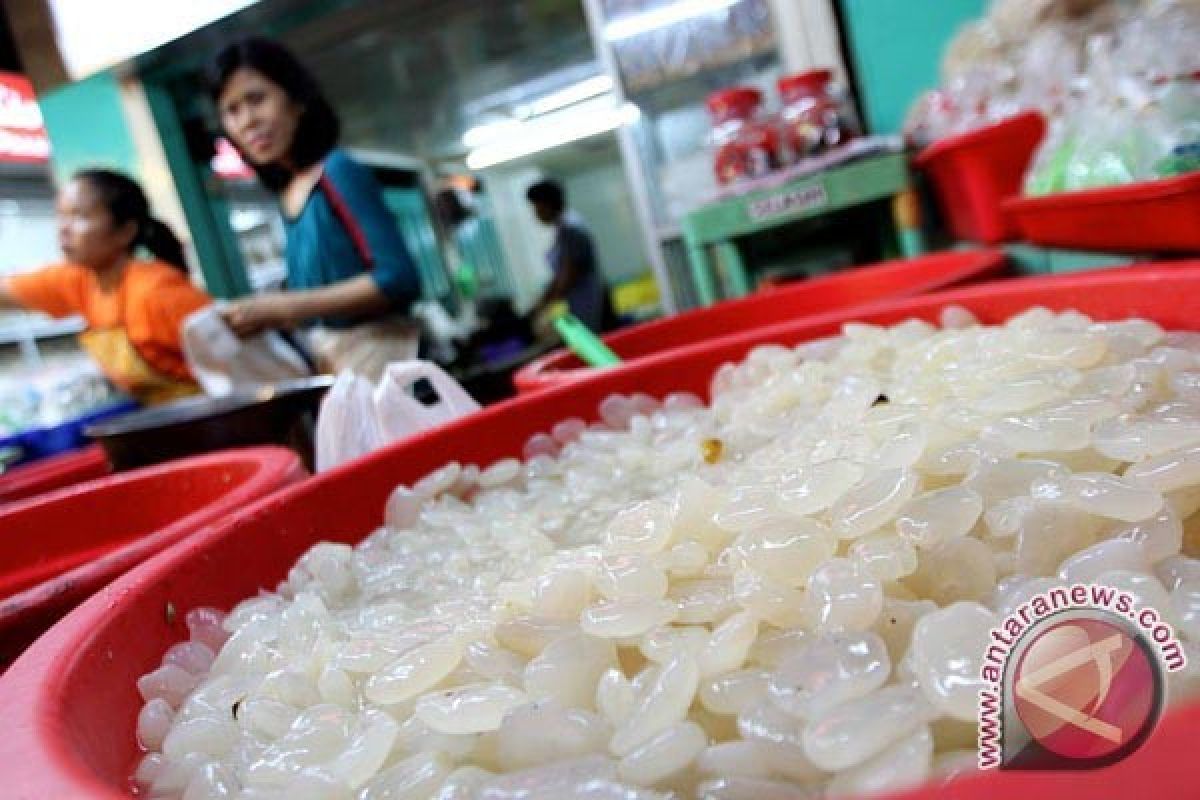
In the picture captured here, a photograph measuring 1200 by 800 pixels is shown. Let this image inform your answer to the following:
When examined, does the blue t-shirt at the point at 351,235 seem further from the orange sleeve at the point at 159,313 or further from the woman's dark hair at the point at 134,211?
the woman's dark hair at the point at 134,211

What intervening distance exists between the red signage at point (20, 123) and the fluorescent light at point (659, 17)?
8.88ft

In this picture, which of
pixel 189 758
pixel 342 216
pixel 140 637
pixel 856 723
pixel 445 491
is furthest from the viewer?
pixel 342 216

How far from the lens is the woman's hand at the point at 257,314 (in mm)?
1778

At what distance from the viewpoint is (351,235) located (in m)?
1.95

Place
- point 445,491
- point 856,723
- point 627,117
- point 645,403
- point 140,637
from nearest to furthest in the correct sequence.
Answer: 1. point 856,723
2. point 140,637
3. point 445,491
4. point 645,403
5. point 627,117

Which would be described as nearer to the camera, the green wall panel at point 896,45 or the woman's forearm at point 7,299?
the green wall panel at point 896,45

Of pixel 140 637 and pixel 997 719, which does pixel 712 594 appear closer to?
pixel 997 719

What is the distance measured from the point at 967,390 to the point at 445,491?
47 centimetres

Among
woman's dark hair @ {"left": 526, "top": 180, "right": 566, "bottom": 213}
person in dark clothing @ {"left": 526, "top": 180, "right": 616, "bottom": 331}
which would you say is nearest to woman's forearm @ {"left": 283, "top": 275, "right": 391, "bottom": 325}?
person in dark clothing @ {"left": 526, "top": 180, "right": 616, "bottom": 331}

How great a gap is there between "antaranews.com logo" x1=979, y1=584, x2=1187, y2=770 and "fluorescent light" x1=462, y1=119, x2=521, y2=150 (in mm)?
7262

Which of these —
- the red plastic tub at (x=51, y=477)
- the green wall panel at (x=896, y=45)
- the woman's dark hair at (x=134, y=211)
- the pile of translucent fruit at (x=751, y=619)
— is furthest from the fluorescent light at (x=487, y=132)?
the pile of translucent fruit at (x=751, y=619)

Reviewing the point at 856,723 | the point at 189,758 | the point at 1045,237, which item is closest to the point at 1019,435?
the point at 856,723

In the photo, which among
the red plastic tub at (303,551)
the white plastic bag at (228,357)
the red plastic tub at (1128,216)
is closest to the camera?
the red plastic tub at (303,551)

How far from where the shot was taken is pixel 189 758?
39cm
